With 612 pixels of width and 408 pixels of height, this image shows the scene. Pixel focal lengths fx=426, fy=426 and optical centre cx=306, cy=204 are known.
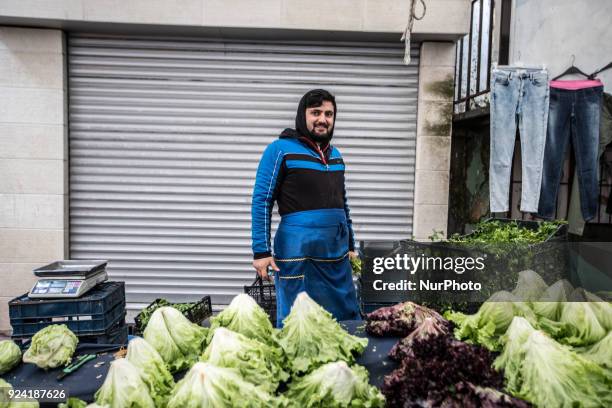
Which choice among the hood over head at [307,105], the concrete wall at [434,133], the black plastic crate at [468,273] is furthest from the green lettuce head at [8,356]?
the concrete wall at [434,133]

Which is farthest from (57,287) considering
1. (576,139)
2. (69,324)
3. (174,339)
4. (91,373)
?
(576,139)

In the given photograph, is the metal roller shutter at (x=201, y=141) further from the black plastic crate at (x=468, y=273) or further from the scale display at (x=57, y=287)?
the black plastic crate at (x=468, y=273)

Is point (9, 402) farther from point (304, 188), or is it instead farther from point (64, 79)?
point (64, 79)

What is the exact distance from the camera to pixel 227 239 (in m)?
6.57

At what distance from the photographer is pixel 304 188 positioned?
3846 mm

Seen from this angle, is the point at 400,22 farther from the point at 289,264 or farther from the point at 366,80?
the point at 289,264

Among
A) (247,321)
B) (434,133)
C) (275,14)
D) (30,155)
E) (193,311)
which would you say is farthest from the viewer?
(434,133)

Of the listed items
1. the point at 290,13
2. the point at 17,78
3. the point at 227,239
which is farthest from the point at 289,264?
the point at 17,78

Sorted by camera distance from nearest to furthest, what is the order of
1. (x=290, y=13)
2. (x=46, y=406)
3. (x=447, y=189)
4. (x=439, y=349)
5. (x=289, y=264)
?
(x=439, y=349) → (x=46, y=406) → (x=289, y=264) → (x=290, y=13) → (x=447, y=189)

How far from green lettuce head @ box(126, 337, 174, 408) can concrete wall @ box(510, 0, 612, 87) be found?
7.10 metres

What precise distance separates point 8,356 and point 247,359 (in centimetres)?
180

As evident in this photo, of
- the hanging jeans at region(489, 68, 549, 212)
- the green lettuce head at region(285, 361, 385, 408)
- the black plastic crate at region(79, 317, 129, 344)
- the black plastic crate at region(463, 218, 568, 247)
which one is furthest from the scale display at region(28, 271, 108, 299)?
the hanging jeans at region(489, 68, 549, 212)

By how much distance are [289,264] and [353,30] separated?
3.71 metres

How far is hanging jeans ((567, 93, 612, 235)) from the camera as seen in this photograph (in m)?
5.50
